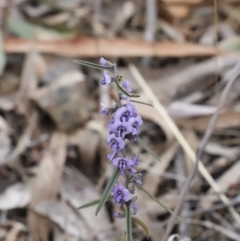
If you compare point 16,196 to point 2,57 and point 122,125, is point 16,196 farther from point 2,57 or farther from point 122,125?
point 122,125

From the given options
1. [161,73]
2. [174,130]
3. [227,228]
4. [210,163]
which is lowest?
[227,228]

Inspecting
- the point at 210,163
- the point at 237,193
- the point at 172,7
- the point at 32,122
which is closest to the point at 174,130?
the point at 210,163

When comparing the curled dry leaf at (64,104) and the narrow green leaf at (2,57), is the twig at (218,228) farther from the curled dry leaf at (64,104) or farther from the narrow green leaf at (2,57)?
the narrow green leaf at (2,57)

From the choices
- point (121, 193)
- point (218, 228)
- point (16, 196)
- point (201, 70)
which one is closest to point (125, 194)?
point (121, 193)

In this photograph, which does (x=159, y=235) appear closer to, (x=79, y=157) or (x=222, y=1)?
(x=79, y=157)

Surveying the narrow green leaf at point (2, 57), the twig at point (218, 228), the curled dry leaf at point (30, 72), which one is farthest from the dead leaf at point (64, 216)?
the narrow green leaf at point (2, 57)

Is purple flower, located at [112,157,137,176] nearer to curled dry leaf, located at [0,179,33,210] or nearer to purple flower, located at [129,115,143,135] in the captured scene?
purple flower, located at [129,115,143,135]
